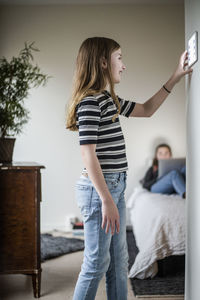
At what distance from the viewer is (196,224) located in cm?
155

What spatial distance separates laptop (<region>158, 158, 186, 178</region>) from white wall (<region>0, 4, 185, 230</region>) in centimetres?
67

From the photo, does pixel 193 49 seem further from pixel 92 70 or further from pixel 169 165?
pixel 169 165

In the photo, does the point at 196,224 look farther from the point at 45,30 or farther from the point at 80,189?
the point at 45,30

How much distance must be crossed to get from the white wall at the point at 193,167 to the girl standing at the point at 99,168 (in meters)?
0.14

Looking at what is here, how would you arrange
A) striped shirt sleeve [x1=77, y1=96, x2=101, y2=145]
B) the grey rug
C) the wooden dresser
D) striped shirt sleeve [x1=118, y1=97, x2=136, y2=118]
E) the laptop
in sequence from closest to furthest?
1. striped shirt sleeve [x1=77, y1=96, x2=101, y2=145]
2. striped shirt sleeve [x1=118, y1=97, x2=136, y2=118]
3. the wooden dresser
4. the grey rug
5. the laptop

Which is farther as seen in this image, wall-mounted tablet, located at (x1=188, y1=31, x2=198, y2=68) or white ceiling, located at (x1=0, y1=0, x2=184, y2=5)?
white ceiling, located at (x1=0, y1=0, x2=184, y2=5)

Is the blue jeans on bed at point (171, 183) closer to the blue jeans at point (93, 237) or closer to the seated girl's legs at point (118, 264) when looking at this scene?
the seated girl's legs at point (118, 264)

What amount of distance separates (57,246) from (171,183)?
4.00 feet

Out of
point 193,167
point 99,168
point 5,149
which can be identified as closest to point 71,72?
point 5,149

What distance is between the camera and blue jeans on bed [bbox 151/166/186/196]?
3.65 m

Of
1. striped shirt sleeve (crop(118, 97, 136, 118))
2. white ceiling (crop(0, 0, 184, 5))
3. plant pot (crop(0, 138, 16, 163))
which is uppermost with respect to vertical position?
white ceiling (crop(0, 0, 184, 5))

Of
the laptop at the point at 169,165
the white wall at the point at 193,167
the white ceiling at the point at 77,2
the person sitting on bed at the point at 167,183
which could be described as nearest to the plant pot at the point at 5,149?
the white wall at the point at 193,167

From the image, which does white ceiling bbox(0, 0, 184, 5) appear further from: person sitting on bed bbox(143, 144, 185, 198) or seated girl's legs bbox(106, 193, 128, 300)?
seated girl's legs bbox(106, 193, 128, 300)

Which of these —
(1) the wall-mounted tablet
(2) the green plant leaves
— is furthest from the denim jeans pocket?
(2) the green plant leaves
